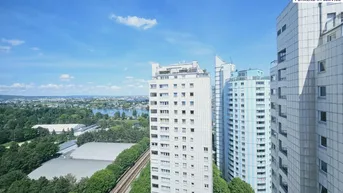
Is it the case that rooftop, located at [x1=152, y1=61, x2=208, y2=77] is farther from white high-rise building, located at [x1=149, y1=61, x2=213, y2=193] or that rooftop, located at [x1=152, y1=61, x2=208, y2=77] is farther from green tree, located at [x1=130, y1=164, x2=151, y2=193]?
green tree, located at [x1=130, y1=164, x2=151, y2=193]

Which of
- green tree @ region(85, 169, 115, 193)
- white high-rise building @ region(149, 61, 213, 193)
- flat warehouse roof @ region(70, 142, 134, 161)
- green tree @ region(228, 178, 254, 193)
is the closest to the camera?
white high-rise building @ region(149, 61, 213, 193)

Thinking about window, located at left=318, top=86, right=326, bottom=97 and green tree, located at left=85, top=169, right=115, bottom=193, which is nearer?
window, located at left=318, top=86, right=326, bottom=97

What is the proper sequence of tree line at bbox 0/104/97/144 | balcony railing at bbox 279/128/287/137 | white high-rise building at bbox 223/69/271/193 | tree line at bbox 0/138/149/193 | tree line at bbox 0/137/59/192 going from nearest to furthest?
balcony railing at bbox 279/128/287/137, tree line at bbox 0/138/149/193, tree line at bbox 0/137/59/192, white high-rise building at bbox 223/69/271/193, tree line at bbox 0/104/97/144

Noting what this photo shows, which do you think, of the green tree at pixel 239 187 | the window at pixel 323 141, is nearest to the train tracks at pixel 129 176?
the green tree at pixel 239 187

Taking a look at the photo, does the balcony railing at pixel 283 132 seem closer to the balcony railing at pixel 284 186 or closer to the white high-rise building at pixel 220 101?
the balcony railing at pixel 284 186

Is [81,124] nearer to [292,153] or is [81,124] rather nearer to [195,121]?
[195,121]

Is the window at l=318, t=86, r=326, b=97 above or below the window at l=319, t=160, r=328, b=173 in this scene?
above

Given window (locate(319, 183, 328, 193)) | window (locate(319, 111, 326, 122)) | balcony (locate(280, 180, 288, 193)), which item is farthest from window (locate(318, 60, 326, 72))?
balcony (locate(280, 180, 288, 193))

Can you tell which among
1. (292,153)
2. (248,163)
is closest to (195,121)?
(292,153)
